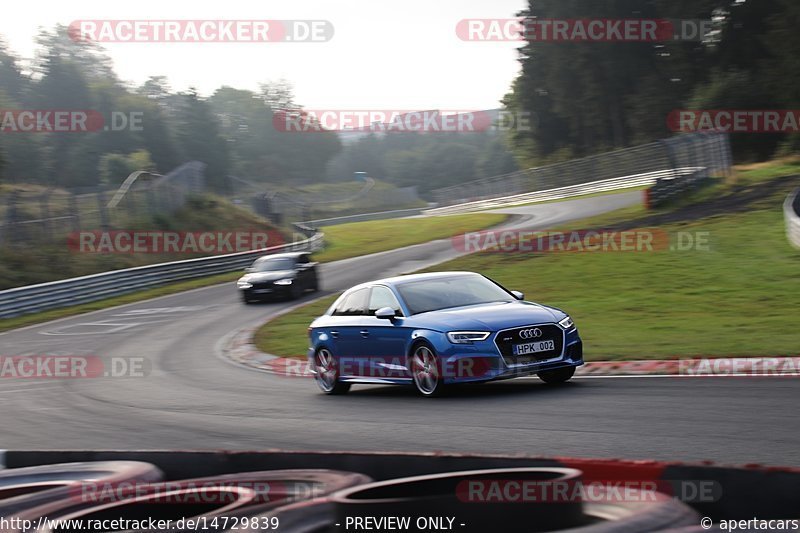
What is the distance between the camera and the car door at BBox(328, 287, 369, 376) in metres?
13.0

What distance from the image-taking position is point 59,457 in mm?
7293

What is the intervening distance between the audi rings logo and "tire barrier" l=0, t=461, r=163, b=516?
5.48 m

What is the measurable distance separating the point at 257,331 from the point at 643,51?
71.3 m

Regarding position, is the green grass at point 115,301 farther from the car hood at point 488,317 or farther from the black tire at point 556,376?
the black tire at point 556,376

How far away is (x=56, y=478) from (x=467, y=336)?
5.56 meters

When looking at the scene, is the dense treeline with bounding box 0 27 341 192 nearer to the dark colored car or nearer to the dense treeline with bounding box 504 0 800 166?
the dense treeline with bounding box 504 0 800 166

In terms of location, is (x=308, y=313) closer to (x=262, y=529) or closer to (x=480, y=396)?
(x=480, y=396)

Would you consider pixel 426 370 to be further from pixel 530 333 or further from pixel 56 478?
pixel 56 478

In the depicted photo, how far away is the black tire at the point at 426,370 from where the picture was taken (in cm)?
1169

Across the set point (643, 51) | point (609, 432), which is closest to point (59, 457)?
point (609, 432)
